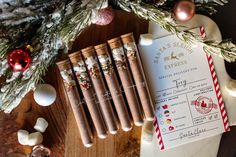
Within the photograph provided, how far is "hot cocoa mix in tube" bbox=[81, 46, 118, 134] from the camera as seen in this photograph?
3.32ft

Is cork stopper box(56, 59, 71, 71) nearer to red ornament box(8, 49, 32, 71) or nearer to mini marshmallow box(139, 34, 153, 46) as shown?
red ornament box(8, 49, 32, 71)

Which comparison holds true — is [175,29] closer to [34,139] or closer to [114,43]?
[114,43]

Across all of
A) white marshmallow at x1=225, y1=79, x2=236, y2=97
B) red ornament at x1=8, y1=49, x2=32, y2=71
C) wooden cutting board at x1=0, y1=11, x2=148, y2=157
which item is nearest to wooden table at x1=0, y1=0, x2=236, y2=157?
wooden cutting board at x1=0, y1=11, x2=148, y2=157

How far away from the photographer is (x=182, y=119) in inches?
42.6

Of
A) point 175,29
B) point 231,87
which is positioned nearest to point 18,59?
point 175,29

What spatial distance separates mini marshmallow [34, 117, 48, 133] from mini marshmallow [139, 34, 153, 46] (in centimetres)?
31

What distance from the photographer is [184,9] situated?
39.4 inches

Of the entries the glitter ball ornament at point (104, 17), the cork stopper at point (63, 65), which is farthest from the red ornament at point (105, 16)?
the cork stopper at point (63, 65)

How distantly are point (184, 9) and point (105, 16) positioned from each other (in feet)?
0.61

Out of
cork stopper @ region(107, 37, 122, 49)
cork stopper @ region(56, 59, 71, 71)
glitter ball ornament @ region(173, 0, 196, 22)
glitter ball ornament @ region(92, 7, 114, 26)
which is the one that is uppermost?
glitter ball ornament @ region(173, 0, 196, 22)

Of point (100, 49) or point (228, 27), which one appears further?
point (228, 27)

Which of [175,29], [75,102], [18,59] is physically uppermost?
[175,29]

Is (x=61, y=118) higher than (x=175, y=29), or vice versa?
(x=175, y=29)

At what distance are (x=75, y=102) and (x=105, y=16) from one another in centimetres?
22
